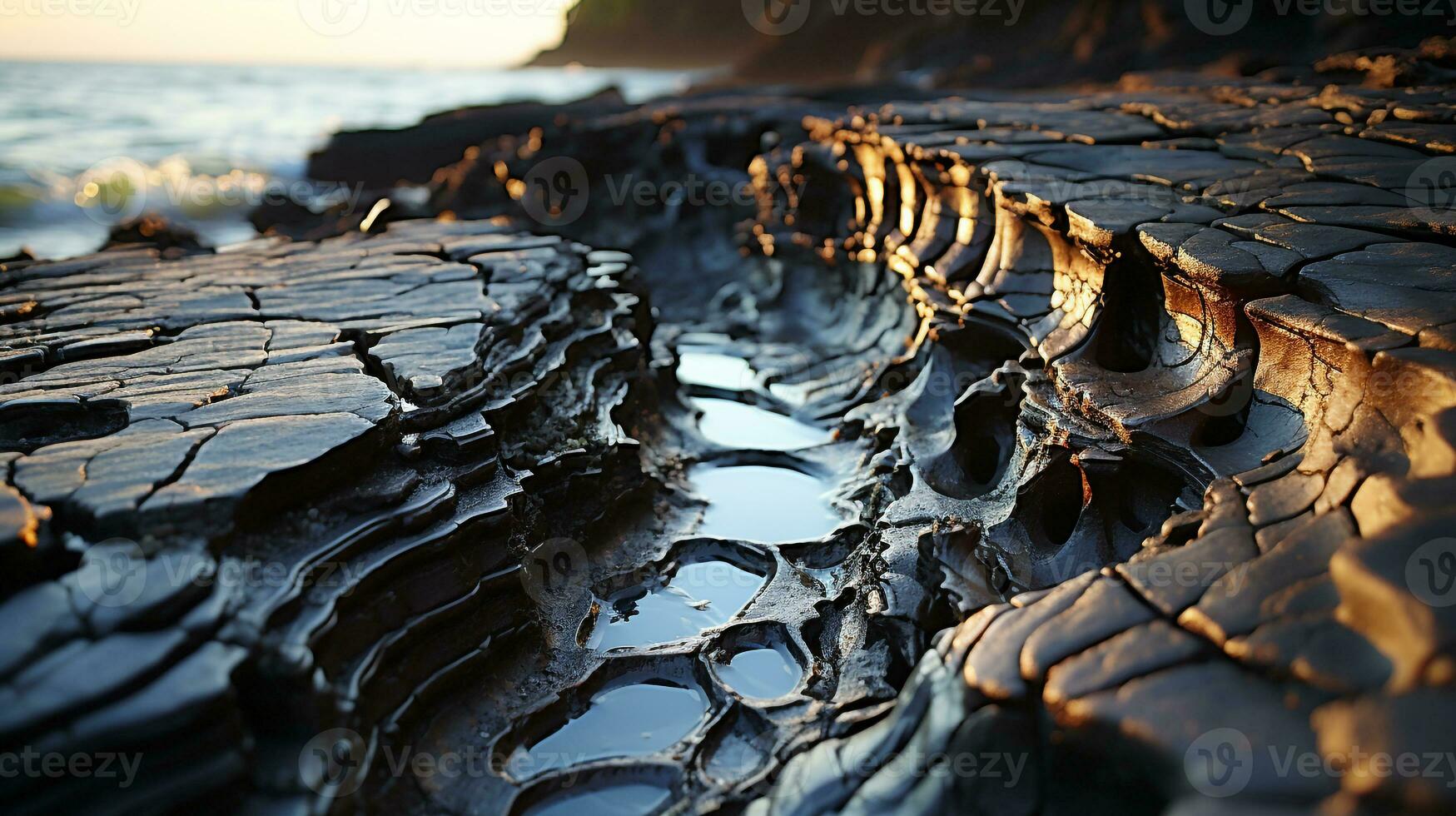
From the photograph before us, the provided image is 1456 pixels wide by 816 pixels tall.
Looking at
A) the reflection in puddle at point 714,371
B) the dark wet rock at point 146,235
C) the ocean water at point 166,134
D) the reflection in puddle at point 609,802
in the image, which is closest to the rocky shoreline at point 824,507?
the reflection in puddle at point 609,802

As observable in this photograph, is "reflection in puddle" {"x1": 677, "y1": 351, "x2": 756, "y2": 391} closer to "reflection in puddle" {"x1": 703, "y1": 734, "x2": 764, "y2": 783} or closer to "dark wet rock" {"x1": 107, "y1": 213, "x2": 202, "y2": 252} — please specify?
"reflection in puddle" {"x1": 703, "y1": 734, "x2": 764, "y2": 783}

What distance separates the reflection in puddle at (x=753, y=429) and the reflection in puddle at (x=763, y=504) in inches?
9.3

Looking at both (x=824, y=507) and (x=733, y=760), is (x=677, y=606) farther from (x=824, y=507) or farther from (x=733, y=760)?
(x=824, y=507)

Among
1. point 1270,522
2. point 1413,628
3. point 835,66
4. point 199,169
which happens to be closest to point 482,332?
point 1270,522

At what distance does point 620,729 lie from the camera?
2.45 m

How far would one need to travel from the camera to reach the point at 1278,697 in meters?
1.46

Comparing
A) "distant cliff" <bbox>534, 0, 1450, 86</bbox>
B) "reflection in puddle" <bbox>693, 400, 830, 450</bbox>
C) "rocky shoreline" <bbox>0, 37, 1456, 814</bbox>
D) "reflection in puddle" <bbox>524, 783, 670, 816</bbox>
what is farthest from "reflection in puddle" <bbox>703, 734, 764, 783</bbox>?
"distant cliff" <bbox>534, 0, 1450, 86</bbox>

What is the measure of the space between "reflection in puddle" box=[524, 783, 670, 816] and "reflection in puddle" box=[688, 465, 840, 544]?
50.7 inches

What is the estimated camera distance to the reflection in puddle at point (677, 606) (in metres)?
2.83

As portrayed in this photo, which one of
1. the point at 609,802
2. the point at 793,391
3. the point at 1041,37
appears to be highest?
the point at 1041,37

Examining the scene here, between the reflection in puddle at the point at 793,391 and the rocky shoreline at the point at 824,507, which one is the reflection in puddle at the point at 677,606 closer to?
the rocky shoreline at the point at 824,507

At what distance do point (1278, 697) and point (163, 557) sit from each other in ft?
7.05

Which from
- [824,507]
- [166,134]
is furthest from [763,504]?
[166,134]

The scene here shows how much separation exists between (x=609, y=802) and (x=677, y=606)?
0.86 m
